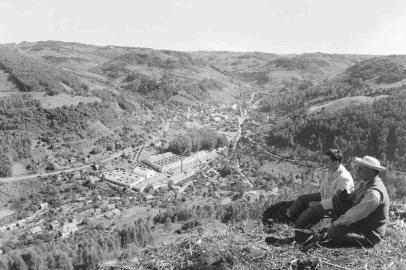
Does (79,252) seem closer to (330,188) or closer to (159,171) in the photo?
(330,188)

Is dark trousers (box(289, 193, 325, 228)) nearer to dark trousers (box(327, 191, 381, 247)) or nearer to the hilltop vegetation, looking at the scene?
dark trousers (box(327, 191, 381, 247))

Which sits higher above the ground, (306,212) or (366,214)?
Answer: (366,214)

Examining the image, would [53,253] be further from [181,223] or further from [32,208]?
[32,208]

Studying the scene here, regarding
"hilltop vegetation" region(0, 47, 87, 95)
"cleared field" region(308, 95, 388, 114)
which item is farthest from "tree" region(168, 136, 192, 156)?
"cleared field" region(308, 95, 388, 114)

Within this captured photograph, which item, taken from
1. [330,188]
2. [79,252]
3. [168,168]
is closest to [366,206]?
[330,188]

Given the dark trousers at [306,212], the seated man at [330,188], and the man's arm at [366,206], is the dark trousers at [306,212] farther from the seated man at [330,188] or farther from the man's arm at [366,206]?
the man's arm at [366,206]
